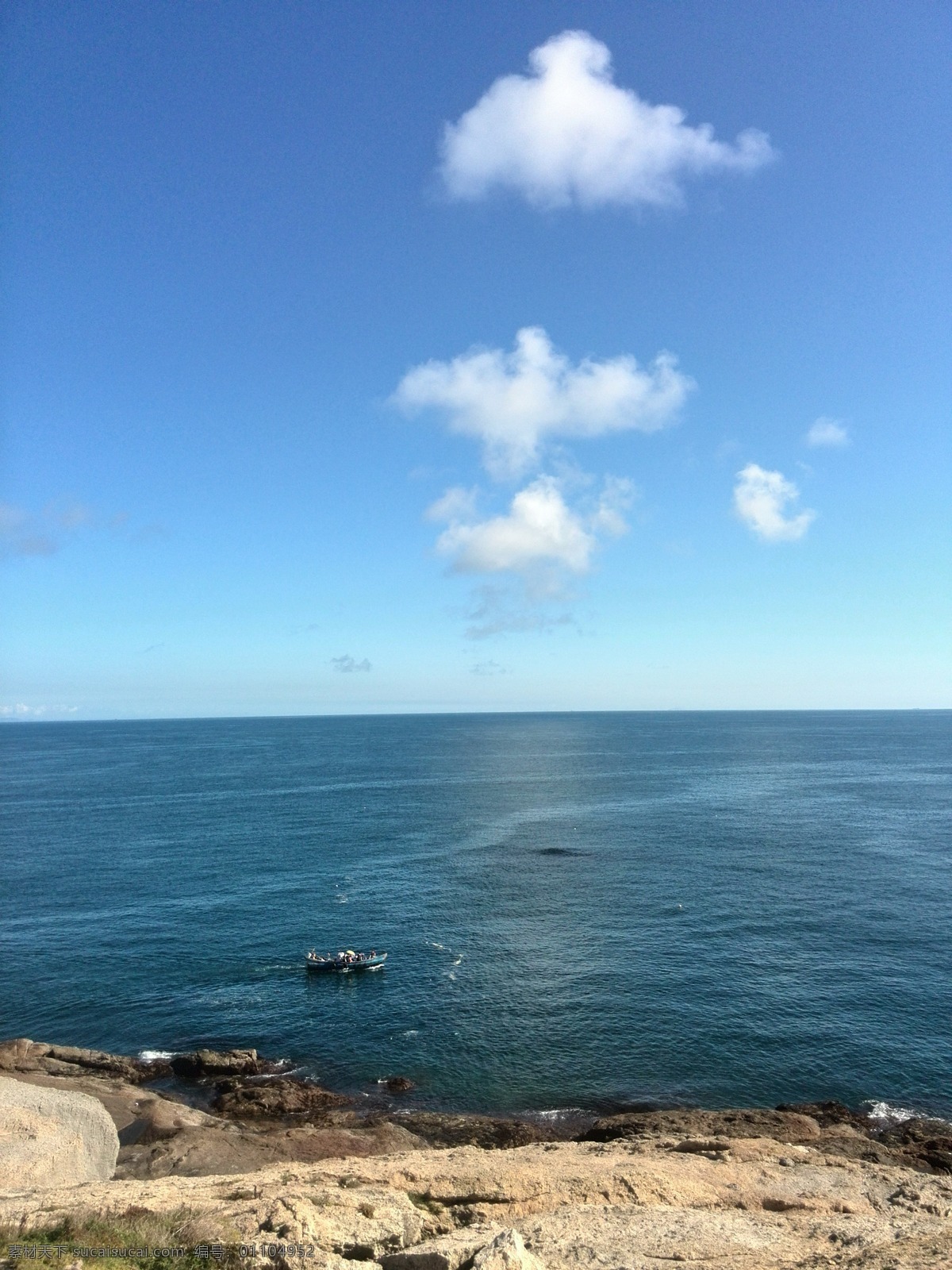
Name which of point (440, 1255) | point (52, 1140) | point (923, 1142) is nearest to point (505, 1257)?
point (440, 1255)

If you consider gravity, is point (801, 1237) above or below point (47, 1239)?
below

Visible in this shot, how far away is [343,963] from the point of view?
66.4 meters

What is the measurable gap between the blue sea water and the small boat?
1.13 metres

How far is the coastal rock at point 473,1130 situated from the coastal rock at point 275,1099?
18.0 feet

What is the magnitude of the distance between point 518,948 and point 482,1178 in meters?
39.0

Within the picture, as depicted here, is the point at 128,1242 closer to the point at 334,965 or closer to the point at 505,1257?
the point at 505,1257

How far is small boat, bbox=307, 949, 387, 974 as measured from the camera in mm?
66375

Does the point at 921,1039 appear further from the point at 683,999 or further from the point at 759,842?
the point at 759,842

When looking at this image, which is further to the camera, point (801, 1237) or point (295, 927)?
point (295, 927)

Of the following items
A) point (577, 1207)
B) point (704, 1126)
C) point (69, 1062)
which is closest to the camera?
point (577, 1207)

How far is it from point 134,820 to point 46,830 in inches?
555

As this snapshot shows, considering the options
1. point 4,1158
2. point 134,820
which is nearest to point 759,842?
point 4,1158

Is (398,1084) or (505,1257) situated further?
(398,1084)

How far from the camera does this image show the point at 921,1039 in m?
52.8
